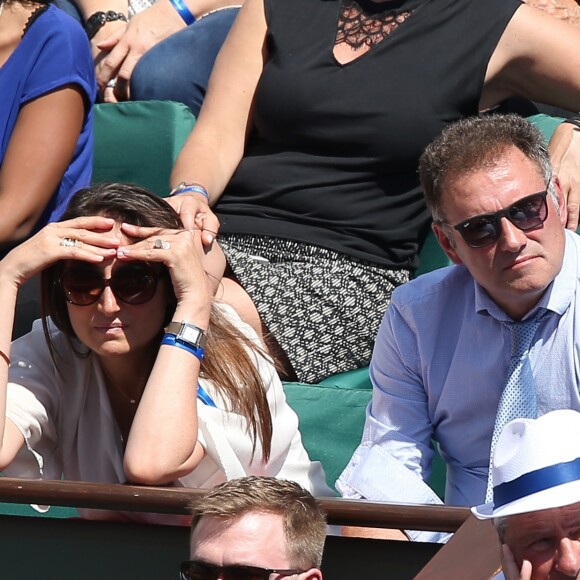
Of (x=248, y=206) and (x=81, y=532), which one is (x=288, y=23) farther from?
(x=81, y=532)

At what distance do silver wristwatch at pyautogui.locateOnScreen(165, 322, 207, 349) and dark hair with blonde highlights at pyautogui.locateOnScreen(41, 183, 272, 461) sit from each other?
101 millimetres

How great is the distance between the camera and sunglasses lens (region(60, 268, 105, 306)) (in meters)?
2.43

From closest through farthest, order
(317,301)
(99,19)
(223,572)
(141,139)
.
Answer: (223,572) < (317,301) < (141,139) < (99,19)

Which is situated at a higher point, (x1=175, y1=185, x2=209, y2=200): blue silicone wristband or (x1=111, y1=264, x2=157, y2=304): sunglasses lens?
(x1=111, y1=264, x2=157, y2=304): sunglasses lens

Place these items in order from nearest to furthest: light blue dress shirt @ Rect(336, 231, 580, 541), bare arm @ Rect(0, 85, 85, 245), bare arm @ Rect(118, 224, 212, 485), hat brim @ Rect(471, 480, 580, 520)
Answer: hat brim @ Rect(471, 480, 580, 520) < bare arm @ Rect(118, 224, 212, 485) < light blue dress shirt @ Rect(336, 231, 580, 541) < bare arm @ Rect(0, 85, 85, 245)

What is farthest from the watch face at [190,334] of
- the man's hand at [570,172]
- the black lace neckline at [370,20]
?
the black lace neckline at [370,20]

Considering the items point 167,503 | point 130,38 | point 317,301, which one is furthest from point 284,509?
point 130,38

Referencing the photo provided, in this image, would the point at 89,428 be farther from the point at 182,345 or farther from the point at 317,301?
the point at 317,301

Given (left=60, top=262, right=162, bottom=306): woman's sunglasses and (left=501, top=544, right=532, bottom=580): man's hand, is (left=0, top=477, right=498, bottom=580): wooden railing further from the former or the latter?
(left=60, top=262, right=162, bottom=306): woman's sunglasses

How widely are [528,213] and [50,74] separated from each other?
54.9 inches

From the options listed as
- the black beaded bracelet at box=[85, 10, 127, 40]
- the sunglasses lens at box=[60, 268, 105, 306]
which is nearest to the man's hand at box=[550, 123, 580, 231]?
the sunglasses lens at box=[60, 268, 105, 306]

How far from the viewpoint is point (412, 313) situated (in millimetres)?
2525

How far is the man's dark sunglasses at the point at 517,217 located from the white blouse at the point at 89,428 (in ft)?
1.75

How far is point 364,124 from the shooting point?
10.1 feet
